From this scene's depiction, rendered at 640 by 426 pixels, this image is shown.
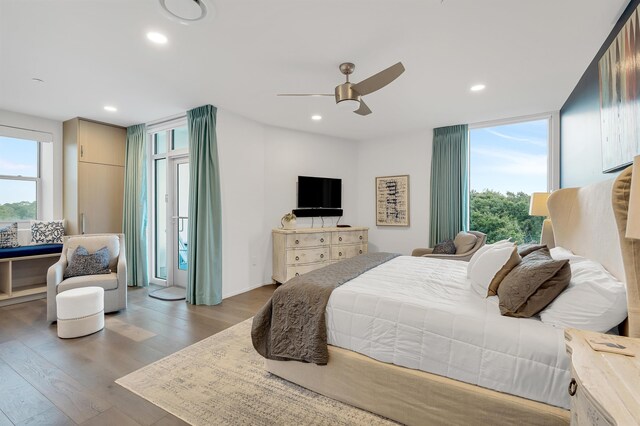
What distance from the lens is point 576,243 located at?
2.14m

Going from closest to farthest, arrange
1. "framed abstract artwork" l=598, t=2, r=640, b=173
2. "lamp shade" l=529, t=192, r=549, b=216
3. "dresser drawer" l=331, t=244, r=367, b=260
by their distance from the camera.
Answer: "framed abstract artwork" l=598, t=2, r=640, b=173 → "lamp shade" l=529, t=192, r=549, b=216 → "dresser drawer" l=331, t=244, r=367, b=260

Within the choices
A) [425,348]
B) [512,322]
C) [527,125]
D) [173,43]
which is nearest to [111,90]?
[173,43]

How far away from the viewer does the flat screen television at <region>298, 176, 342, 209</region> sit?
5125 mm

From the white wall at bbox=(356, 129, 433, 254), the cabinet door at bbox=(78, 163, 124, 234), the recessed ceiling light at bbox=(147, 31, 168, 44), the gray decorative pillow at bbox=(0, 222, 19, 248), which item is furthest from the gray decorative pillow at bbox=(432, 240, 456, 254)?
the gray decorative pillow at bbox=(0, 222, 19, 248)

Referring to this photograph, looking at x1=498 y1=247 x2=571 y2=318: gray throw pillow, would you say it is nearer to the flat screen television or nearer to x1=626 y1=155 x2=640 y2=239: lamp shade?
x1=626 y1=155 x2=640 y2=239: lamp shade

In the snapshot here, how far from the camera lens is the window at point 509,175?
414 centimetres

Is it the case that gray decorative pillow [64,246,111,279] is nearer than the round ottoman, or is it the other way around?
the round ottoman

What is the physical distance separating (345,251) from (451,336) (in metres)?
3.49

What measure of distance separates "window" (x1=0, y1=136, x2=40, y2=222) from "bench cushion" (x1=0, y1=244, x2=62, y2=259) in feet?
2.23

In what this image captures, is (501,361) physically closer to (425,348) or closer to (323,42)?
(425,348)

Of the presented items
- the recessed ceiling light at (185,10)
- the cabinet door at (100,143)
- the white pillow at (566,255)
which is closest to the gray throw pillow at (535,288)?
the white pillow at (566,255)

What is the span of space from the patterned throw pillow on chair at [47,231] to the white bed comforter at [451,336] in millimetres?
4808

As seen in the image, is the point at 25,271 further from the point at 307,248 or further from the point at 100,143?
the point at 307,248

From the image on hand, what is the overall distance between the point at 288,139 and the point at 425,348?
4.13 m
